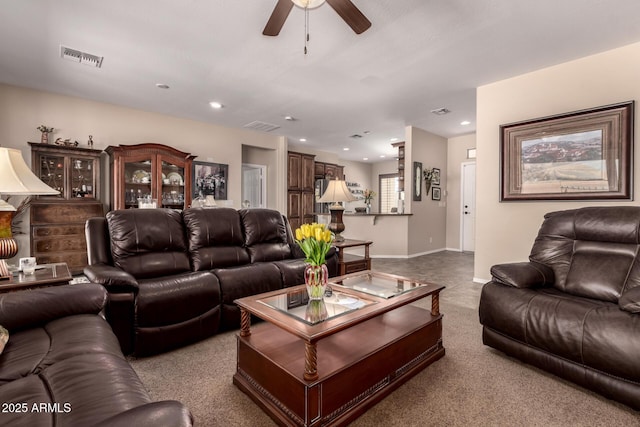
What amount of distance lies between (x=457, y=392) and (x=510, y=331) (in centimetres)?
57

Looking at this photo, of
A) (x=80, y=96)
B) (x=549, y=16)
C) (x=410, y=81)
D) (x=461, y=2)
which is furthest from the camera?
(x=80, y=96)

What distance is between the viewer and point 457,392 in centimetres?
166

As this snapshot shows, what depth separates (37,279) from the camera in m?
1.86

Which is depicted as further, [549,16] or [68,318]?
[549,16]

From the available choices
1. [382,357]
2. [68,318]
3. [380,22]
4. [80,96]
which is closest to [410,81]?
[380,22]

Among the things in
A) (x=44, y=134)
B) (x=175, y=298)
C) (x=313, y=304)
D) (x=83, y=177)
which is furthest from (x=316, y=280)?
(x=44, y=134)

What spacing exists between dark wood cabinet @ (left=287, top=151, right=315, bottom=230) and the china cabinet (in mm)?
→ 2402

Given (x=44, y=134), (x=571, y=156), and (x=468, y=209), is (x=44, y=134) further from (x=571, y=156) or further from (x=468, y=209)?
(x=468, y=209)

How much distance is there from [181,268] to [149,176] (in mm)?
2943

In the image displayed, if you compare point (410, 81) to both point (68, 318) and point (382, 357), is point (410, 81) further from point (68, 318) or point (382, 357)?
point (68, 318)

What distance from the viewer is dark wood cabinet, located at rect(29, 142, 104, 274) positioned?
3.92 m

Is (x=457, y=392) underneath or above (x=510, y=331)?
underneath

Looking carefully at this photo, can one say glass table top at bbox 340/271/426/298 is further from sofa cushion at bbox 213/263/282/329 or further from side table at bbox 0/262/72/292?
side table at bbox 0/262/72/292

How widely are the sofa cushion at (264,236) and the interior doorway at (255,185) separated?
347 cm
